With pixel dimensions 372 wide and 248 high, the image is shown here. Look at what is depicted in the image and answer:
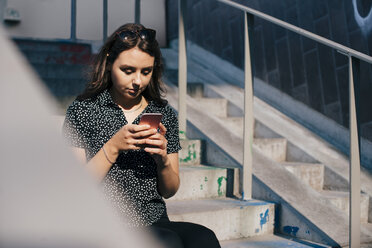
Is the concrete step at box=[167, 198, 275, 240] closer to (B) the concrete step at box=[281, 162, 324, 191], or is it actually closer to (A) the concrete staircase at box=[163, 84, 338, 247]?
(A) the concrete staircase at box=[163, 84, 338, 247]

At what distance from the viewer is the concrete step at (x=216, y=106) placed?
3.86m

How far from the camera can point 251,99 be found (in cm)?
266

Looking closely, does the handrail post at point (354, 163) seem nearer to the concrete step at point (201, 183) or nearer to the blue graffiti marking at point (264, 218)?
the blue graffiti marking at point (264, 218)

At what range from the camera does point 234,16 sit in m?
4.86

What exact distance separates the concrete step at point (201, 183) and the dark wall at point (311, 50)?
1358mm

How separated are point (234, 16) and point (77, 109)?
138 inches

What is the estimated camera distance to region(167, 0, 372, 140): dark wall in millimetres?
3432

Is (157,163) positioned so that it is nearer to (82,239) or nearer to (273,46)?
(82,239)

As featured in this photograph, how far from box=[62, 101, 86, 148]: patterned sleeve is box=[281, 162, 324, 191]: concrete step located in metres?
1.70

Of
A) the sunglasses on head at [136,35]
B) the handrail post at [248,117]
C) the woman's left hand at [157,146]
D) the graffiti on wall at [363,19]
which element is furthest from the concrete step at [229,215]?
the graffiti on wall at [363,19]

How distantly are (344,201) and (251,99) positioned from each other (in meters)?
0.85

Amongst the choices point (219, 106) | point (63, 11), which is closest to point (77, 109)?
point (219, 106)

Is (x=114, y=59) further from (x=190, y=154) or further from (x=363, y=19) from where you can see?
(x=363, y=19)

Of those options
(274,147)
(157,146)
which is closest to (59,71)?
(274,147)
